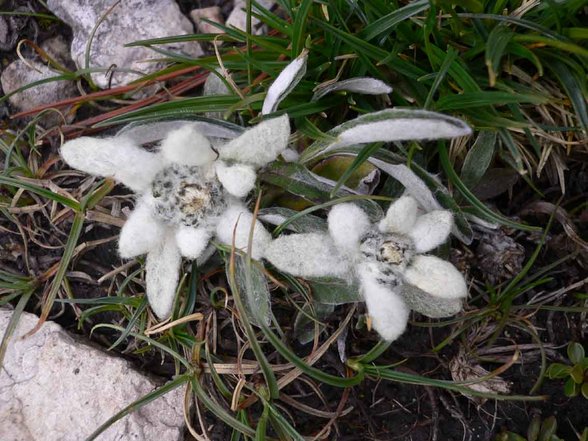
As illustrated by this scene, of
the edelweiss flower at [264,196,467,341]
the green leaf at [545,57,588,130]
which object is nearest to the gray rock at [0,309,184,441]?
the edelweiss flower at [264,196,467,341]

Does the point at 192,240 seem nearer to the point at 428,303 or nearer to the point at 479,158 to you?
the point at 428,303

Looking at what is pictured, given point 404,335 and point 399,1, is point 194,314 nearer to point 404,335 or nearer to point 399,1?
point 404,335

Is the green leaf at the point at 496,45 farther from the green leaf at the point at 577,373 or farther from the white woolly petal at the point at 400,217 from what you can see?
the green leaf at the point at 577,373

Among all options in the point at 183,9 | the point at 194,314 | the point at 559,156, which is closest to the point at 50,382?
the point at 194,314

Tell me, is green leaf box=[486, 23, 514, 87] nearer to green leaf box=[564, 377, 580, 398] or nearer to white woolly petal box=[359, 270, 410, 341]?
white woolly petal box=[359, 270, 410, 341]

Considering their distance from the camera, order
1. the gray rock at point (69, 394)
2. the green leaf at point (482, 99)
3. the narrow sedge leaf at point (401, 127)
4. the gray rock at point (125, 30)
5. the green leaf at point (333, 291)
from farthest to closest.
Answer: the gray rock at point (125, 30)
the gray rock at point (69, 394)
the green leaf at point (333, 291)
the green leaf at point (482, 99)
the narrow sedge leaf at point (401, 127)

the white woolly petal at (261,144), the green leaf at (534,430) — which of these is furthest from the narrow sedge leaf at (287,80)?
the green leaf at (534,430)
